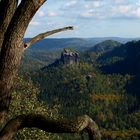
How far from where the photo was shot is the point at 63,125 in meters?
8.95

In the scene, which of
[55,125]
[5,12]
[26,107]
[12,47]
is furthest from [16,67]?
[26,107]

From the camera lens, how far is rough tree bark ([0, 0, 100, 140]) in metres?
8.96

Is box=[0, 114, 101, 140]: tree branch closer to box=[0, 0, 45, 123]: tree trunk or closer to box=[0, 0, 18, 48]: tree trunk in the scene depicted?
box=[0, 0, 45, 123]: tree trunk

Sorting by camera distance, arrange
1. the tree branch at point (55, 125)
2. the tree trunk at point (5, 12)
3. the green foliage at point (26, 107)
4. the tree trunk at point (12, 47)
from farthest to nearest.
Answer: the green foliage at point (26, 107) → the tree trunk at point (5, 12) → the tree trunk at point (12, 47) → the tree branch at point (55, 125)

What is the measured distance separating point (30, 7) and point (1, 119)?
2619 mm

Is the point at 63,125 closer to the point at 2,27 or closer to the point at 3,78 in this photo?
the point at 3,78

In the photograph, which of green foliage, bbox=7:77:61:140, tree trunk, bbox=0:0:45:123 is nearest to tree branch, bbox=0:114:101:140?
tree trunk, bbox=0:0:45:123

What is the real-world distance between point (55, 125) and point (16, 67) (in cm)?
161

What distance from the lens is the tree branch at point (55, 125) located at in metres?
8.89

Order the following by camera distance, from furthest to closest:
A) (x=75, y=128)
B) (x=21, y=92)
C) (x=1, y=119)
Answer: (x=21, y=92)
(x=1, y=119)
(x=75, y=128)

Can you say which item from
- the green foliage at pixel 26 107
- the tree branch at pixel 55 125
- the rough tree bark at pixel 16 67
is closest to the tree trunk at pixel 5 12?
the rough tree bark at pixel 16 67

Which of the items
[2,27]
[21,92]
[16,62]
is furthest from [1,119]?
[21,92]

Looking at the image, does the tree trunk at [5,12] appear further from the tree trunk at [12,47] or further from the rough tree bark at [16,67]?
the tree trunk at [12,47]

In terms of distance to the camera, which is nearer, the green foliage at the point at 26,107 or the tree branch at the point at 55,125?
the tree branch at the point at 55,125
